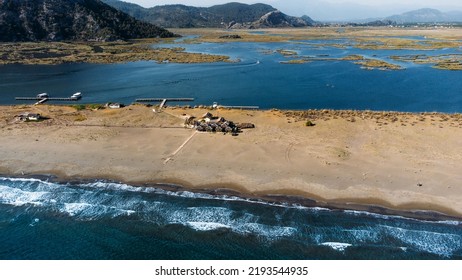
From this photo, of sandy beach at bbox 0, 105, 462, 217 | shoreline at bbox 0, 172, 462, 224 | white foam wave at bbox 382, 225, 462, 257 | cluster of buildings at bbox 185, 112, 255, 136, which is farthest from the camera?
cluster of buildings at bbox 185, 112, 255, 136

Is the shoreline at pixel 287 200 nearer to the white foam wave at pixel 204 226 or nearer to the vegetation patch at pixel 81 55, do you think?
the white foam wave at pixel 204 226

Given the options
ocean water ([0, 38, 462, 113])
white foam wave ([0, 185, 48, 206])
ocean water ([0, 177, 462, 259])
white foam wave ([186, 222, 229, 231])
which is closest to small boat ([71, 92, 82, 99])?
ocean water ([0, 38, 462, 113])

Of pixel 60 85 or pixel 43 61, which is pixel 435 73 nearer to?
pixel 60 85

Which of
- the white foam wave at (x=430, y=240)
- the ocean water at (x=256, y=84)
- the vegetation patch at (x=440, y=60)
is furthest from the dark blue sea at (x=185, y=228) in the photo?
the vegetation patch at (x=440, y=60)

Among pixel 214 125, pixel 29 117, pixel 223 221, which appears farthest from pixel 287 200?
pixel 29 117

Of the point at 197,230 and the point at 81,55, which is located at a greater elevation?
the point at 81,55

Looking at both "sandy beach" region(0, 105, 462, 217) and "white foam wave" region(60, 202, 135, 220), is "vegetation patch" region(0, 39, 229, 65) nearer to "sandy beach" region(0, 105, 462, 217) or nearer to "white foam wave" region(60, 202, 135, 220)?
"sandy beach" region(0, 105, 462, 217)

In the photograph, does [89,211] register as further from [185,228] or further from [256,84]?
[256,84]
